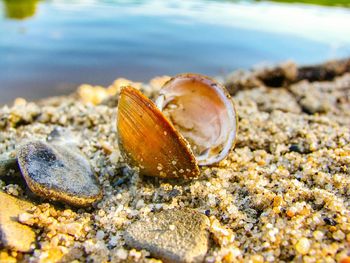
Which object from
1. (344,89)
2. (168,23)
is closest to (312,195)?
(344,89)

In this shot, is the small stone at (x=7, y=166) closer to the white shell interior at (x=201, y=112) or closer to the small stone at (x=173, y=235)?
the small stone at (x=173, y=235)

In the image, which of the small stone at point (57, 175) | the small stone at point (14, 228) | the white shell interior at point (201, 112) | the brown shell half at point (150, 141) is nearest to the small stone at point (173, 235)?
the brown shell half at point (150, 141)

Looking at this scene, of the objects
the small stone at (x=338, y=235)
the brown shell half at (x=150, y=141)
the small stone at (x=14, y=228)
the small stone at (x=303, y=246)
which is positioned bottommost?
the small stone at (x=14, y=228)

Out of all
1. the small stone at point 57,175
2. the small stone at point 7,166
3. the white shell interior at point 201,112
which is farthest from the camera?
the white shell interior at point 201,112

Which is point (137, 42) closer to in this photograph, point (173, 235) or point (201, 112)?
point (201, 112)

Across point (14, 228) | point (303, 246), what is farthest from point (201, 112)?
point (14, 228)

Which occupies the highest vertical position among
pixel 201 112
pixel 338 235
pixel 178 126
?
pixel 201 112

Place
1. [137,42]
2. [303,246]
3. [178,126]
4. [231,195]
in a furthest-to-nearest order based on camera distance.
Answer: [137,42], [178,126], [231,195], [303,246]

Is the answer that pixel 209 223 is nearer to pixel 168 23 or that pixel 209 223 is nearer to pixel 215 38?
pixel 215 38
